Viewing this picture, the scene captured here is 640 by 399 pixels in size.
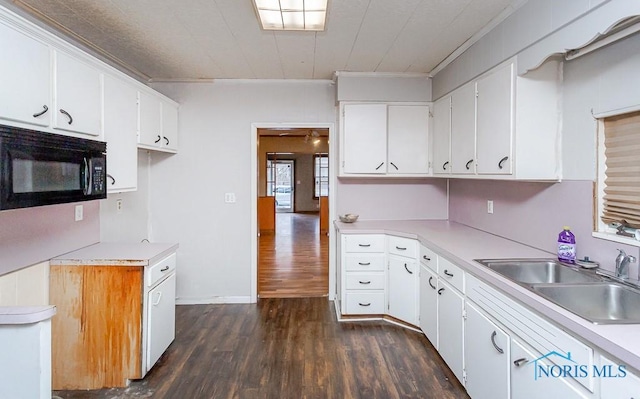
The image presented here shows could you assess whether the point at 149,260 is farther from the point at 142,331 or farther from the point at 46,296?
the point at 46,296

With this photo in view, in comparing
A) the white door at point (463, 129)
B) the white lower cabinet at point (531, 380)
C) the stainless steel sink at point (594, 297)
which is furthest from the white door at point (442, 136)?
the white lower cabinet at point (531, 380)

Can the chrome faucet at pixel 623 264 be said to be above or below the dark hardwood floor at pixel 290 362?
above

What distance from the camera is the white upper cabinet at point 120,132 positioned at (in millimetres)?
2369

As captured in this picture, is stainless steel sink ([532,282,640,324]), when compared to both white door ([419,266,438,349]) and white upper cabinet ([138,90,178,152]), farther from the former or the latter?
white upper cabinet ([138,90,178,152])

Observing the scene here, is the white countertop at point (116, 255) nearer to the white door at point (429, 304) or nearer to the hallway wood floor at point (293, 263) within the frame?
the hallway wood floor at point (293, 263)

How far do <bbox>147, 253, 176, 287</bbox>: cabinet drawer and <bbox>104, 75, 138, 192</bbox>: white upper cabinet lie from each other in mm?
595

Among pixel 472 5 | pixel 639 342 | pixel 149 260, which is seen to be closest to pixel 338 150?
pixel 472 5

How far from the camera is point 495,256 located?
83.7 inches

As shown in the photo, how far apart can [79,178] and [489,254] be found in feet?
7.99

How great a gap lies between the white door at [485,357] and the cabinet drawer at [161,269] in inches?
80.7

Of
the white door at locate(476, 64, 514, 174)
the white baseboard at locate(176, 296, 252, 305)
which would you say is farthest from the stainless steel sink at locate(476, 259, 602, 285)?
the white baseboard at locate(176, 296, 252, 305)

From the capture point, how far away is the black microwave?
4.68ft

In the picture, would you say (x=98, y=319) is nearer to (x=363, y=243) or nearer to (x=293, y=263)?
(x=363, y=243)

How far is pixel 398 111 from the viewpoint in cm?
360
